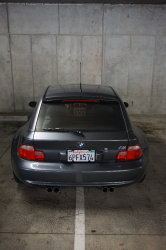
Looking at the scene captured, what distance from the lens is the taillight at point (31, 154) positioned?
2.65 m

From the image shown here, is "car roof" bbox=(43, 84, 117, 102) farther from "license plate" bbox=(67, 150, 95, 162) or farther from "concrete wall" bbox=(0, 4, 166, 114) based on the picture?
"concrete wall" bbox=(0, 4, 166, 114)

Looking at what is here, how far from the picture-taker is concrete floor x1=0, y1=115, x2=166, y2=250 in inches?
93.1

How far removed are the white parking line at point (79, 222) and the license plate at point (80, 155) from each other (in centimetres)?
75

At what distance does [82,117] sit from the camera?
289 centimetres

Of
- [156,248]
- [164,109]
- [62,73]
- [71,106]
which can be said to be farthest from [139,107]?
[156,248]

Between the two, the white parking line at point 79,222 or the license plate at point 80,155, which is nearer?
the white parking line at point 79,222

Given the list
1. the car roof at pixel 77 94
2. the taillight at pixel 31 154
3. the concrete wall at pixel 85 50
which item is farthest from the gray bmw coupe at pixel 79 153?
the concrete wall at pixel 85 50

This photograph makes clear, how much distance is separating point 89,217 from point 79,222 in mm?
160

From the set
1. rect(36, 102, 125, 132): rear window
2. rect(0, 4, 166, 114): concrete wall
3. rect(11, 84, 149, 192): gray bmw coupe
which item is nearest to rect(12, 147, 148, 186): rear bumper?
rect(11, 84, 149, 192): gray bmw coupe

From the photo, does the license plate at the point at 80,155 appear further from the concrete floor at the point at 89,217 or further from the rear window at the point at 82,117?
the concrete floor at the point at 89,217

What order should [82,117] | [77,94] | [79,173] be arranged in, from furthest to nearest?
[77,94] < [82,117] < [79,173]

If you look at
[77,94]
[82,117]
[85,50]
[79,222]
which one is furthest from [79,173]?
[85,50]

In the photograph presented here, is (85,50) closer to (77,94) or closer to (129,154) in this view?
(77,94)

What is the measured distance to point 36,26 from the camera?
8.30m
